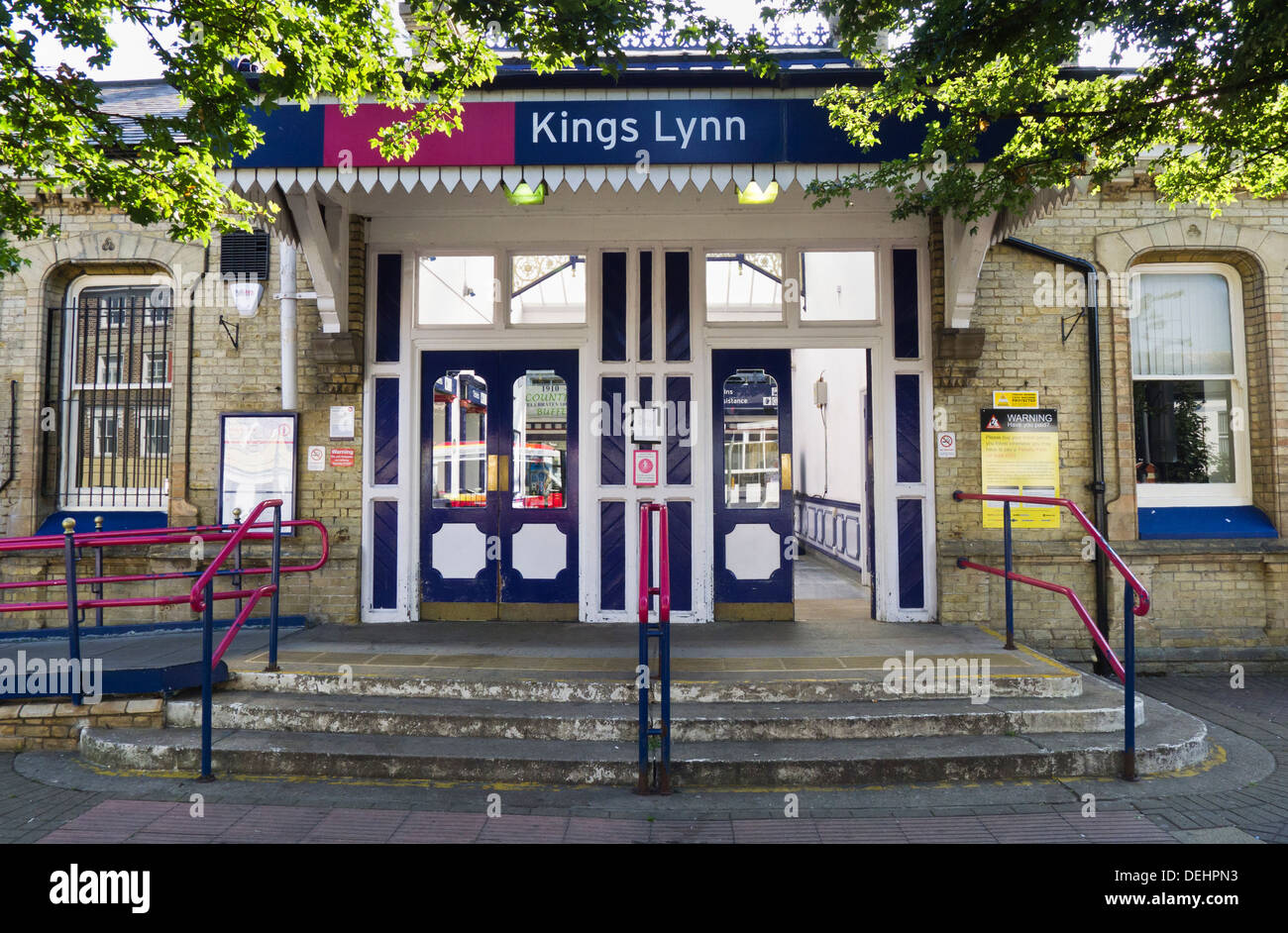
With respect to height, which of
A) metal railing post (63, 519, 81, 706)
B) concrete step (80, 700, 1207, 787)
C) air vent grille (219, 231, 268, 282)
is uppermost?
air vent grille (219, 231, 268, 282)

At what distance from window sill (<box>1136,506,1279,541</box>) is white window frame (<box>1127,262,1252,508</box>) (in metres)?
0.07

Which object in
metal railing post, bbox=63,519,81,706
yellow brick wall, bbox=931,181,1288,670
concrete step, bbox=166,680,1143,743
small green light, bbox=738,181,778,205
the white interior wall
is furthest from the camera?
the white interior wall

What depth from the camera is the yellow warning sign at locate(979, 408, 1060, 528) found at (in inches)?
273

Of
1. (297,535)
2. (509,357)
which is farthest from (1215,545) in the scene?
(297,535)

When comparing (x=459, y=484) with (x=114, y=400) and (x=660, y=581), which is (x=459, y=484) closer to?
(x=660, y=581)

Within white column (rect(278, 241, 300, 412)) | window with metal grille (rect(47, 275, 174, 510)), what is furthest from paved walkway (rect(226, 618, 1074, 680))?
window with metal grille (rect(47, 275, 174, 510))

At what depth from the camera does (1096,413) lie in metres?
6.96

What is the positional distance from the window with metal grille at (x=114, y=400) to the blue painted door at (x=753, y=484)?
5.42 meters

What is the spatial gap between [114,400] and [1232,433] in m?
11.0

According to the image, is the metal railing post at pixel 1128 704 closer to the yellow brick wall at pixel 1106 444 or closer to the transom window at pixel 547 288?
the yellow brick wall at pixel 1106 444

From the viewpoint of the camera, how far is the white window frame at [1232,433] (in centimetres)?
731

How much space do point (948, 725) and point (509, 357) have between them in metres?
4.79

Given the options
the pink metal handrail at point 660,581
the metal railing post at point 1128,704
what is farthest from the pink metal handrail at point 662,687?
the metal railing post at point 1128,704

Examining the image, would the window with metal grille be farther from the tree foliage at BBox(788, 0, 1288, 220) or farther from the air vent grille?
the tree foliage at BBox(788, 0, 1288, 220)
